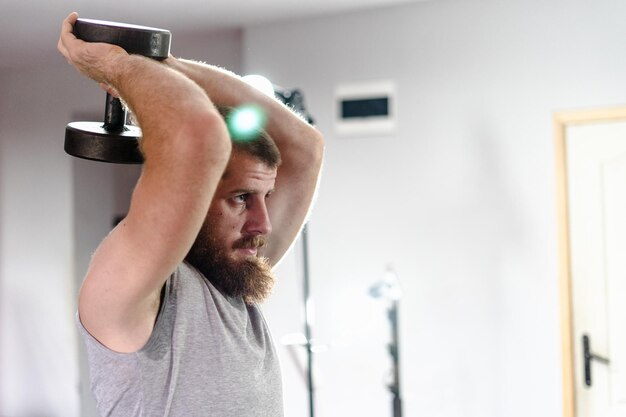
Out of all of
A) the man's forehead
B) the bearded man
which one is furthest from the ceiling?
the man's forehead

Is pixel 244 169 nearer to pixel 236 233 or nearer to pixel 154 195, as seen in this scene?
pixel 236 233

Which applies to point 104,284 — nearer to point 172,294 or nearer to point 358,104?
point 172,294

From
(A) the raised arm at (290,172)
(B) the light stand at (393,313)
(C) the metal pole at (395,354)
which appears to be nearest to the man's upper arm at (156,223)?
(A) the raised arm at (290,172)

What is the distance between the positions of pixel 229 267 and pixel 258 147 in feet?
0.64

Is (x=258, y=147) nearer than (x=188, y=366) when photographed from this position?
No

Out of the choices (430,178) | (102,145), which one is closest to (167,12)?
(430,178)

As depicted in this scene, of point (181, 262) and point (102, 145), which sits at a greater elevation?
point (102, 145)

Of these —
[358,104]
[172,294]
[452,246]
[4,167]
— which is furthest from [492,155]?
[4,167]

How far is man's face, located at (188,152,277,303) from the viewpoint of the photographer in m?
1.18

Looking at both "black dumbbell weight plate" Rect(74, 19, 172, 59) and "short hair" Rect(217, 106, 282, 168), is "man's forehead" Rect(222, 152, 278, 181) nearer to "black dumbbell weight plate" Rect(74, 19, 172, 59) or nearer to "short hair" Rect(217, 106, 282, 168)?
"short hair" Rect(217, 106, 282, 168)

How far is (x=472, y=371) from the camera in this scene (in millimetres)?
3330

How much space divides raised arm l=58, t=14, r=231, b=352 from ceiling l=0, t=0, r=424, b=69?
8.32ft

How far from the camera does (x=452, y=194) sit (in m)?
3.36

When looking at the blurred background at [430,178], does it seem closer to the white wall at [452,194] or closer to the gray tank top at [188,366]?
the white wall at [452,194]
